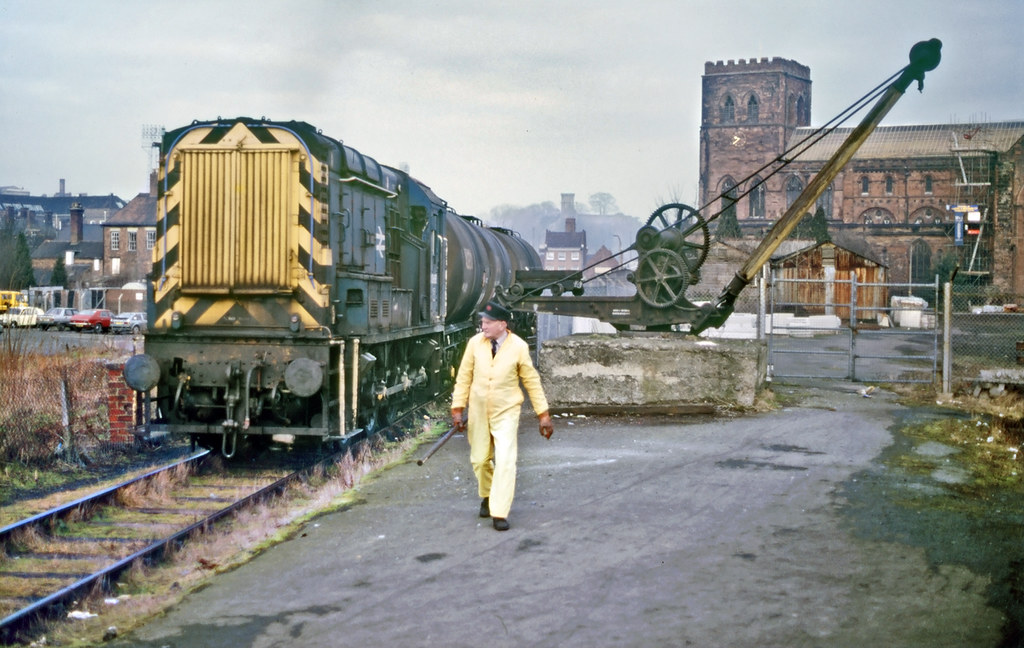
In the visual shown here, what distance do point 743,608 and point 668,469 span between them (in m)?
4.10

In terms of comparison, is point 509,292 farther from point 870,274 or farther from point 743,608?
point 870,274

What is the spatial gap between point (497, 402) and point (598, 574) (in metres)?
1.69

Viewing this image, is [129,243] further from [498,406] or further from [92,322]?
[498,406]

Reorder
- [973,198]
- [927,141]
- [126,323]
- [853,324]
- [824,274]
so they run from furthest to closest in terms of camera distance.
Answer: [927,141] → [973,198] → [824,274] → [126,323] → [853,324]

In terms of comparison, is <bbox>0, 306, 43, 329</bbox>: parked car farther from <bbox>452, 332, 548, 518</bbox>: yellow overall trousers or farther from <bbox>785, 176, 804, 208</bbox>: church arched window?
<bbox>785, 176, 804, 208</bbox>: church arched window

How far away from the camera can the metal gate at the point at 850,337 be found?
16906 mm

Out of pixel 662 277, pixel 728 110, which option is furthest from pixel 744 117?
pixel 662 277

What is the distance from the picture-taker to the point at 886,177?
248ft

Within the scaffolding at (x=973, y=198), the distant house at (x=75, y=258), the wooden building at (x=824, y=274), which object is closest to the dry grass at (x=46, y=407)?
the wooden building at (x=824, y=274)

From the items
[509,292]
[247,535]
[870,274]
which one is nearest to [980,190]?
[870,274]

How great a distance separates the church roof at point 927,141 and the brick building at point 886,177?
3.5 inches

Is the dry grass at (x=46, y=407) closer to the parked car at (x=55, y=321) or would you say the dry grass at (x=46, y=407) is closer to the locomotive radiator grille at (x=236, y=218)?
→ the locomotive radiator grille at (x=236, y=218)

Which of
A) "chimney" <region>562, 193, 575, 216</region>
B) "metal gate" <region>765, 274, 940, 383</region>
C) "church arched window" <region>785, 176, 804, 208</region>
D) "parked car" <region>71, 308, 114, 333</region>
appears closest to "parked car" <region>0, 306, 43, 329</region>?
"parked car" <region>71, 308, 114, 333</region>

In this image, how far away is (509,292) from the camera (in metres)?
16.6
